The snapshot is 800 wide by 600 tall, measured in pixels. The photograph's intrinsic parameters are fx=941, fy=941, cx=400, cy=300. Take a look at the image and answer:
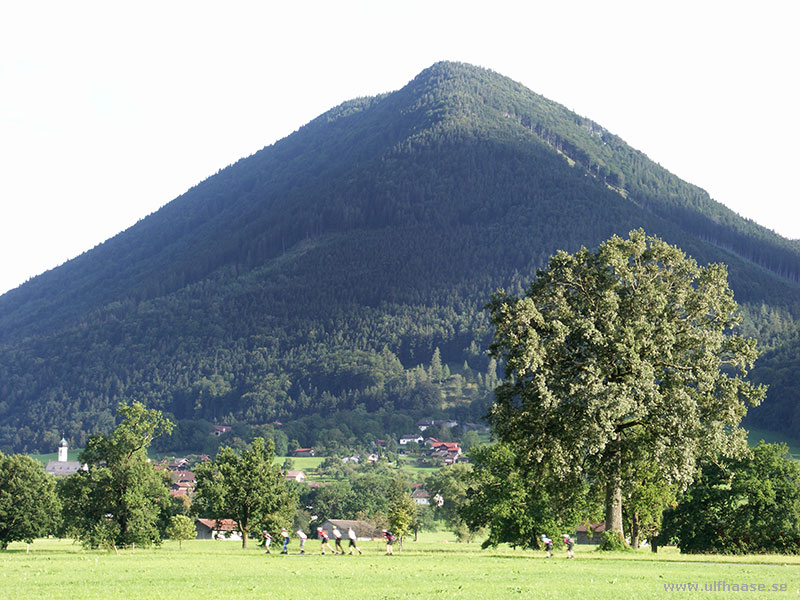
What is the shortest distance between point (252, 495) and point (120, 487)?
Result: 1305 cm

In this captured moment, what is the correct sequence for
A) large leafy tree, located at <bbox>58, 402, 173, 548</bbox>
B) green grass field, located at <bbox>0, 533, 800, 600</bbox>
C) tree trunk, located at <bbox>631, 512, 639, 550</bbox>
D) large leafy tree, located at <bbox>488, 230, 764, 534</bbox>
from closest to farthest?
green grass field, located at <bbox>0, 533, 800, 600</bbox> < large leafy tree, located at <bbox>488, 230, 764, 534</bbox> < tree trunk, located at <bbox>631, 512, 639, 550</bbox> < large leafy tree, located at <bbox>58, 402, 173, 548</bbox>

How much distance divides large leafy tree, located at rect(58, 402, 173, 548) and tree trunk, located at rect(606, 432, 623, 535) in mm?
40810

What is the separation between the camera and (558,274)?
196 ft

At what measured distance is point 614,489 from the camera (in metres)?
58.2

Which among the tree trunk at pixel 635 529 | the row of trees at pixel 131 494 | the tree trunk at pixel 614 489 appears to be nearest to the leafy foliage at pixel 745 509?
the tree trunk at pixel 635 529

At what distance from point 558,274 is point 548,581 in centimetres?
2563

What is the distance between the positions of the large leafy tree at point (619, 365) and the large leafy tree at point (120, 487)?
121ft

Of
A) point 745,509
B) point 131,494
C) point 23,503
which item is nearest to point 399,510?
point 131,494

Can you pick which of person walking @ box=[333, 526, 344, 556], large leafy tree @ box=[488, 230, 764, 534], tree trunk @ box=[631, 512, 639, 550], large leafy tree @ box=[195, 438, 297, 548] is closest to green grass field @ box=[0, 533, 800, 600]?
person walking @ box=[333, 526, 344, 556]

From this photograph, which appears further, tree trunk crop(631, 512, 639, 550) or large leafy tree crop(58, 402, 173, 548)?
large leafy tree crop(58, 402, 173, 548)

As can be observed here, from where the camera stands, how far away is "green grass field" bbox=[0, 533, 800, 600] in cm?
3319

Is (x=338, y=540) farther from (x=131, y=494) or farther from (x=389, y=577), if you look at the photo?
(x=131, y=494)

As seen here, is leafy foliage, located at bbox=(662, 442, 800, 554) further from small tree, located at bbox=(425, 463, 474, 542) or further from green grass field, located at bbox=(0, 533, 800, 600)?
small tree, located at bbox=(425, 463, 474, 542)

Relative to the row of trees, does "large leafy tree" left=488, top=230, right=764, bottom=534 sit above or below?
above
